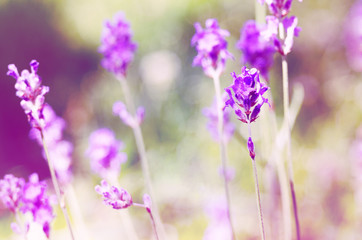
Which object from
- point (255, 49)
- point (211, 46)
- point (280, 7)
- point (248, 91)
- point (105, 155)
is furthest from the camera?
point (105, 155)

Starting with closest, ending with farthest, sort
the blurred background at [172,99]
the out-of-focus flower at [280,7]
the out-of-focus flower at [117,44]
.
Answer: the out-of-focus flower at [280,7] → the out-of-focus flower at [117,44] → the blurred background at [172,99]

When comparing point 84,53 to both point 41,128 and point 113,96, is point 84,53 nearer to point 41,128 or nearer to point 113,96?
point 113,96

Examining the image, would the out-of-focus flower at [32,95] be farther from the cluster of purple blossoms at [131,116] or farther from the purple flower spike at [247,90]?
the cluster of purple blossoms at [131,116]

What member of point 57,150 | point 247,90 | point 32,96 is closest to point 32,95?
point 32,96

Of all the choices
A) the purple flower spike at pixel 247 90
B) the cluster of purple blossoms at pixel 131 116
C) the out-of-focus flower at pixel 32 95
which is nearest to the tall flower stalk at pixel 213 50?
the purple flower spike at pixel 247 90

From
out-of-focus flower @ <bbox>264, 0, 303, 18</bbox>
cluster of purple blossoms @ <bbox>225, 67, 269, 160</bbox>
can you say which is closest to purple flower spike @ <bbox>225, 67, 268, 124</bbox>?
cluster of purple blossoms @ <bbox>225, 67, 269, 160</bbox>

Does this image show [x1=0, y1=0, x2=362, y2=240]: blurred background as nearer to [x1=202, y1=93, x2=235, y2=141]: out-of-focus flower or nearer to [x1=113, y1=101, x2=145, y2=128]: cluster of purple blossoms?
[x1=202, y1=93, x2=235, y2=141]: out-of-focus flower

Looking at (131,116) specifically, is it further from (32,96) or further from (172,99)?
(172,99)
